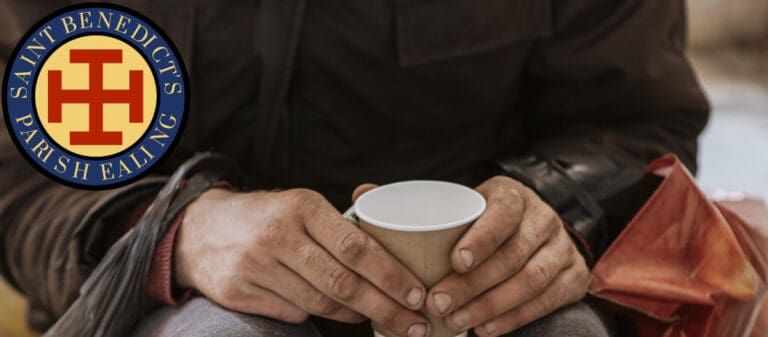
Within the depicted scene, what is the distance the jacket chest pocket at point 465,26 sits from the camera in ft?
1.89

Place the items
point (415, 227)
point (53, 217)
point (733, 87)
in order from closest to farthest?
1. point (415, 227)
2. point (53, 217)
3. point (733, 87)

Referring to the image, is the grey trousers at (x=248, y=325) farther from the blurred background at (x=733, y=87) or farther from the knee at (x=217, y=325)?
the blurred background at (x=733, y=87)

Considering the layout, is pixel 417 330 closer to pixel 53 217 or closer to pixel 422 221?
pixel 422 221

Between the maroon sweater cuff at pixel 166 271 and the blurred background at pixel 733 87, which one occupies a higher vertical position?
the maroon sweater cuff at pixel 166 271

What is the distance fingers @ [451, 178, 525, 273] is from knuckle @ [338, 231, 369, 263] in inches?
1.8

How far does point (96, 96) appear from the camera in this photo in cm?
48

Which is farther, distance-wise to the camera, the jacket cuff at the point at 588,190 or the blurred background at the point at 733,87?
the blurred background at the point at 733,87

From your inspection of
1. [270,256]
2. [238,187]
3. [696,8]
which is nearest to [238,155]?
[238,187]

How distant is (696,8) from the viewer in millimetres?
1133

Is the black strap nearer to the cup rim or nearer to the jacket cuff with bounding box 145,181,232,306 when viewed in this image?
the jacket cuff with bounding box 145,181,232,306

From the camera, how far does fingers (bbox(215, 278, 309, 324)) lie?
1.43ft

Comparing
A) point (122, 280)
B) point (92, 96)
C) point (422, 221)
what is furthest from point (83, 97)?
point (422, 221)

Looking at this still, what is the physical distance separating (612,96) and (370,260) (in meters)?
0.29

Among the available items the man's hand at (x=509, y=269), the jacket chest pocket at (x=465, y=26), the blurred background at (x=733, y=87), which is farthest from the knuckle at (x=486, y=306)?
the blurred background at (x=733, y=87)
